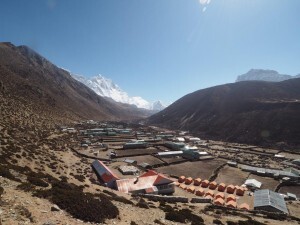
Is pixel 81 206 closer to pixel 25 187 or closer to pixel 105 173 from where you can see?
pixel 25 187

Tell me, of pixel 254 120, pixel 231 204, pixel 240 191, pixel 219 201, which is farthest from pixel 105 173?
pixel 254 120

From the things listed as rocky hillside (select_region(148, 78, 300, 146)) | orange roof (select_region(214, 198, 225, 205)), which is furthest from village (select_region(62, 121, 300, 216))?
rocky hillside (select_region(148, 78, 300, 146))

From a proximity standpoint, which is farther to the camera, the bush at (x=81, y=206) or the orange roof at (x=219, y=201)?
the orange roof at (x=219, y=201)

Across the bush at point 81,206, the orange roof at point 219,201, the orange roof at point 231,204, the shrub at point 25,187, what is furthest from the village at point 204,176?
the shrub at point 25,187

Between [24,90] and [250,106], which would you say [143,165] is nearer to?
[24,90]

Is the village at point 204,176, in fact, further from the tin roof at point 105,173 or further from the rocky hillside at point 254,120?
the rocky hillside at point 254,120

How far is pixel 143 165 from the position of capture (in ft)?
222

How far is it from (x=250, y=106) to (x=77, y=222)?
549 feet

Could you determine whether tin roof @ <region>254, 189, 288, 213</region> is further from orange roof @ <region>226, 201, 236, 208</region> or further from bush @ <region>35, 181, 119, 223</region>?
bush @ <region>35, 181, 119, 223</region>

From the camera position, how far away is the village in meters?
42.9

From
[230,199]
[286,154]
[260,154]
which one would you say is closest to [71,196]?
[230,199]

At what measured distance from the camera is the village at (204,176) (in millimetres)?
42906

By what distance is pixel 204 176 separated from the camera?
62.3m

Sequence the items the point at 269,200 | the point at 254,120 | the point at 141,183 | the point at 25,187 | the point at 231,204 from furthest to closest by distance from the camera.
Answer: the point at 254,120
the point at 141,183
the point at 269,200
the point at 231,204
the point at 25,187
